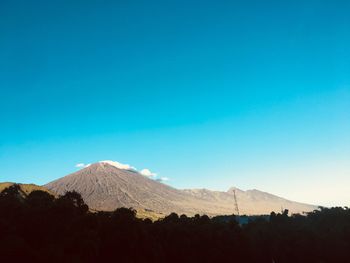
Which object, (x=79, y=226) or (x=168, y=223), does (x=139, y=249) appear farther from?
(x=168, y=223)

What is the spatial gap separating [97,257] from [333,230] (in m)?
55.8

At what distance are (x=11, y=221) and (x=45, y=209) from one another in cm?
352

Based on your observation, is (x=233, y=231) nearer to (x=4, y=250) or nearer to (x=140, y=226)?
(x=140, y=226)

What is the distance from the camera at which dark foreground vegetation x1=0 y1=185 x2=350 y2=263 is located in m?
38.1

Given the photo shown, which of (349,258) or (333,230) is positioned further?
(333,230)

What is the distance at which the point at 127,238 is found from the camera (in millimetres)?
46656

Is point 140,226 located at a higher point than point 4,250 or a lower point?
higher

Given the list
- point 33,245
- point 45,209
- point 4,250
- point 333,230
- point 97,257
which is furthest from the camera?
point 333,230

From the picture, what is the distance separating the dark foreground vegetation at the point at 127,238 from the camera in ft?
125

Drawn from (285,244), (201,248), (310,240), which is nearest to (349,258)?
(310,240)

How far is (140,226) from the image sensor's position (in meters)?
49.5

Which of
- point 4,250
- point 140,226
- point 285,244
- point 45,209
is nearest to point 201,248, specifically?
point 140,226

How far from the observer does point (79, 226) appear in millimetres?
42406

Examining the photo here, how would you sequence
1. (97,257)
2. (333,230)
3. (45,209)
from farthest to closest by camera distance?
(333,230), (97,257), (45,209)
